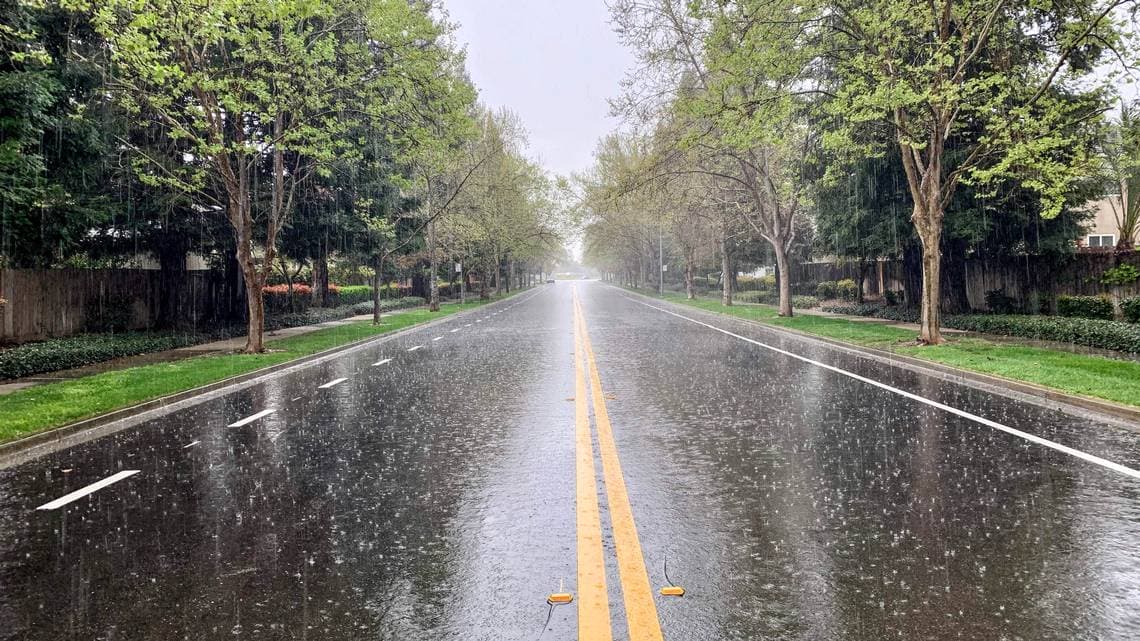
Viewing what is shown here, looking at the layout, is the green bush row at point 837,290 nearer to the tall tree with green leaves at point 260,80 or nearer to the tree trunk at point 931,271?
the tree trunk at point 931,271

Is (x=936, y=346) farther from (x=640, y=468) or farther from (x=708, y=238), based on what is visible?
(x=708, y=238)

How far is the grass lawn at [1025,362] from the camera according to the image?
10.7 metres

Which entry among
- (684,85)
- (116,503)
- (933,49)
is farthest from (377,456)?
(684,85)

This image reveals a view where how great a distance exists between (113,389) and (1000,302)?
25.5 metres

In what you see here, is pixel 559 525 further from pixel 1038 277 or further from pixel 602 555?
pixel 1038 277

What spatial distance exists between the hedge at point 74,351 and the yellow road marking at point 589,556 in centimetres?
1194

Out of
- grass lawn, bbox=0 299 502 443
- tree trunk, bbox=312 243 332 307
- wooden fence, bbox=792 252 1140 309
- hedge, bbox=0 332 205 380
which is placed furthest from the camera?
tree trunk, bbox=312 243 332 307

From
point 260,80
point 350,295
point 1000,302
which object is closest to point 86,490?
point 260,80

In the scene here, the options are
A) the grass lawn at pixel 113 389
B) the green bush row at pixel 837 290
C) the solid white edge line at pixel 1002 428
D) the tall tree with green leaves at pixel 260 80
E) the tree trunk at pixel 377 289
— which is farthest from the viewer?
the green bush row at pixel 837 290

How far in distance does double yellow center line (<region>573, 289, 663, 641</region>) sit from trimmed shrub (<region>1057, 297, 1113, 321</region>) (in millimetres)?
18071

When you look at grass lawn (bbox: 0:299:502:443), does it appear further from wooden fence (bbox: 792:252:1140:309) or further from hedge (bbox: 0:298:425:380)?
wooden fence (bbox: 792:252:1140:309)

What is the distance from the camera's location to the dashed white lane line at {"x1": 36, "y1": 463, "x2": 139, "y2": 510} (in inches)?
235

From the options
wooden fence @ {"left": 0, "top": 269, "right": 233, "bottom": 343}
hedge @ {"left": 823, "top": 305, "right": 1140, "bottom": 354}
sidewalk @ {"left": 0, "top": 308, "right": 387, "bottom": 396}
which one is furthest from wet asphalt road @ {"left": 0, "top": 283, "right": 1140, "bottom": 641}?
wooden fence @ {"left": 0, "top": 269, "right": 233, "bottom": 343}

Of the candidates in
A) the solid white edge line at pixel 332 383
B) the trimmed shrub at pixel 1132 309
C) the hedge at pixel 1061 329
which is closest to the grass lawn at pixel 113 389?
the solid white edge line at pixel 332 383
